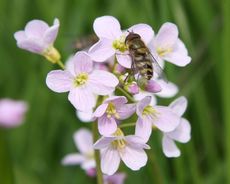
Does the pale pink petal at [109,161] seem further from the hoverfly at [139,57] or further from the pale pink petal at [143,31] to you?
the pale pink petal at [143,31]

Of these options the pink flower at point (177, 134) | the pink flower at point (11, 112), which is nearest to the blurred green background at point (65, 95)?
the pink flower at point (11, 112)

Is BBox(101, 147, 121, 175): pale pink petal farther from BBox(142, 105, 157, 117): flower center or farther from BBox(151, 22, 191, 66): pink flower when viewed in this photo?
BBox(151, 22, 191, 66): pink flower

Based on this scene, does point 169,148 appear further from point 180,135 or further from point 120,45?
point 120,45

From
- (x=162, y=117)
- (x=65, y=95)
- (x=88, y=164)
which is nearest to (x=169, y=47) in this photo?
(x=162, y=117)

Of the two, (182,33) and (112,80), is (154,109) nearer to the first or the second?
(112,80)

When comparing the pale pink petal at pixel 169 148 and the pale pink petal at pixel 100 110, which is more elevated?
the pale pink petal at pixel 100 110

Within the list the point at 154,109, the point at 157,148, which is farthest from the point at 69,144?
the point at 154,109
